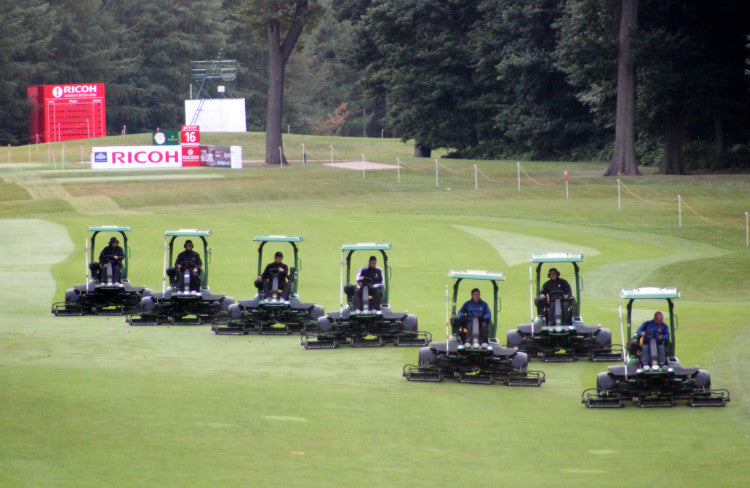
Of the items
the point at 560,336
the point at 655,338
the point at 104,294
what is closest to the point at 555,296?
the point at 560,336

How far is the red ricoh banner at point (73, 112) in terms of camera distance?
97500 millimetres

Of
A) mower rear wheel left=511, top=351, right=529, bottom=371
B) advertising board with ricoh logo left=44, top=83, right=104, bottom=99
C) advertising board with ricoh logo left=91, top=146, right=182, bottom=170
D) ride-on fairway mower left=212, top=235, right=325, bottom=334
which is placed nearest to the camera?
mower rear wheel left=511, top=351, right=529, bottom=371

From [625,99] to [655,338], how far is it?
155 feet

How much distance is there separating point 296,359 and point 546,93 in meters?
65.4

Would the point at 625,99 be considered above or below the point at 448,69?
below

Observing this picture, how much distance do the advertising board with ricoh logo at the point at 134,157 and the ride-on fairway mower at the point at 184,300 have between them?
4499 centimetres

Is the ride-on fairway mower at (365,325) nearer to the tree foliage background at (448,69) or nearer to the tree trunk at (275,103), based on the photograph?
the tree foliage background at (448,69)

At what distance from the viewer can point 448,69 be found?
3462 inches

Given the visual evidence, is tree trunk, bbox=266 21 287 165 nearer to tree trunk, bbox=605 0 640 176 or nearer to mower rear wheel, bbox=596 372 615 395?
tree trunk, bbox=605 0 640 176

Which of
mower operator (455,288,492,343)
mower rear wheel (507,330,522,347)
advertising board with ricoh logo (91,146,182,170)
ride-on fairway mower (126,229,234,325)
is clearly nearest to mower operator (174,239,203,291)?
ride-on fairway mower (126,229,234,325)

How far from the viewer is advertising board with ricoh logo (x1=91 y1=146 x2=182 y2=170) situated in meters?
70.0

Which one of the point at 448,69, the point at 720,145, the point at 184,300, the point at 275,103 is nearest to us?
the point at 184,300

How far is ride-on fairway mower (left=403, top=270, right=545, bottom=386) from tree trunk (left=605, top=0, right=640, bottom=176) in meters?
44.8

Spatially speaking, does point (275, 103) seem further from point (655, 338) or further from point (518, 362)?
point (655, 338)
